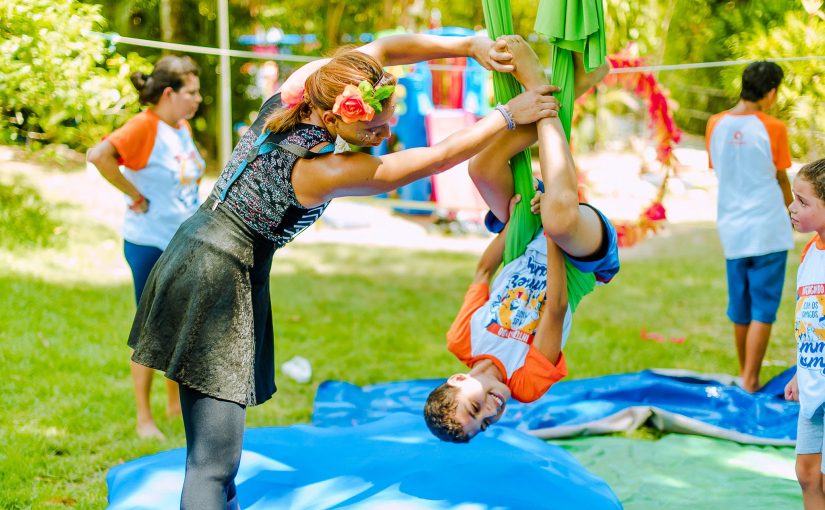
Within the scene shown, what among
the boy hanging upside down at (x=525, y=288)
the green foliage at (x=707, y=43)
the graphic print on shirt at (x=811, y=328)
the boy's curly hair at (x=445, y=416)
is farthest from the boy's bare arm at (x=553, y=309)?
the green foliage at (x=707, y=43)

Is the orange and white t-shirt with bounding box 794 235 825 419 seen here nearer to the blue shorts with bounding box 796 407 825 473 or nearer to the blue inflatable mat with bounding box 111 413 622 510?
the blue shorts with bounding box 796 407 825 473

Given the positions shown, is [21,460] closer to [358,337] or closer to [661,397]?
[358,337]

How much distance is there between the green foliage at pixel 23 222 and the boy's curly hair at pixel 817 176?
17.6ft

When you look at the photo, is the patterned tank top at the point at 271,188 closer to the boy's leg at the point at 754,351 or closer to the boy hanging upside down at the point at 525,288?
the boy hanging upside down at the point at 525,288

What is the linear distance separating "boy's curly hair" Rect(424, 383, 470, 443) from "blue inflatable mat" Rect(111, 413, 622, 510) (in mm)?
269

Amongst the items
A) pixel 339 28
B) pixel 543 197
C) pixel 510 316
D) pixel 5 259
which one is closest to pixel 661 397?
pixel 510 316

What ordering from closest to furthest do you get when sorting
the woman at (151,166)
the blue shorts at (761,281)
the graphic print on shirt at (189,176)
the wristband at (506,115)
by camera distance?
the wristband at (506,115)
the woman at (151,166)
the graphic print on shirt at (189,176)
the blue shorts at (761,281)

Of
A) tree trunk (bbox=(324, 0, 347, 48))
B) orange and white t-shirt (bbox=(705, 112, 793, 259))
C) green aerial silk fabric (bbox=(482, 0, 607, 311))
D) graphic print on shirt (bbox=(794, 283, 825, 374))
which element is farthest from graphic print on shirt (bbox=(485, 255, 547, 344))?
tree trunk (bbox=(324, 0, 347, 48))

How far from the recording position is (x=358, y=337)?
18.3 feet

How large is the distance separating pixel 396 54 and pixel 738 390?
267 cm

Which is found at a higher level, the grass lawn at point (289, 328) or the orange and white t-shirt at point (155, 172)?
the orange and white t-shirt at point (155, 172)

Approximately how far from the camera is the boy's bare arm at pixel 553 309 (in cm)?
287

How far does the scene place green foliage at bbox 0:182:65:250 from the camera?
6.33m

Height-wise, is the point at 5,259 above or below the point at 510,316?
below
